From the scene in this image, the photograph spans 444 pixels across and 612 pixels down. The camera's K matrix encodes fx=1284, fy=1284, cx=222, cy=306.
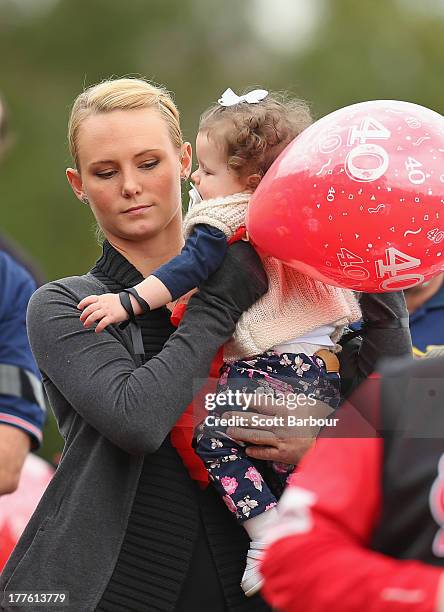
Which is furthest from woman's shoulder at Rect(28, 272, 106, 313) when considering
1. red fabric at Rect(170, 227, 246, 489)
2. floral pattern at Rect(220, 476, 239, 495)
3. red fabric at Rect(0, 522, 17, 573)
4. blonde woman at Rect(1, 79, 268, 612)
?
red fabric at Rect(0, 522, 17, 573)

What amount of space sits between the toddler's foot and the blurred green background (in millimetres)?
12522

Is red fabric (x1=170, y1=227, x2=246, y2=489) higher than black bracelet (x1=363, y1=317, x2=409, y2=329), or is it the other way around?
black bracelet (x1=363, y1=317, x2=409, y2=329)

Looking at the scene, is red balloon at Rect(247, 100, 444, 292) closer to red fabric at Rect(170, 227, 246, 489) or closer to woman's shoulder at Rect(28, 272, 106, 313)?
red fabric at Rect(170, 227, 246, 489)

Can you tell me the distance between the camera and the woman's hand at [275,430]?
2.65 metres

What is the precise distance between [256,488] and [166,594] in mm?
284

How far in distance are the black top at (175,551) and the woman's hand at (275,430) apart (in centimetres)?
17

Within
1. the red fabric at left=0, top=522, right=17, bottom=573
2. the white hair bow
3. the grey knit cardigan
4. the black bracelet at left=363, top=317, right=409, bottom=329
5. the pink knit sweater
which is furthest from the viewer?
the red fabric at left=0, top=522, right=17, bottom=573

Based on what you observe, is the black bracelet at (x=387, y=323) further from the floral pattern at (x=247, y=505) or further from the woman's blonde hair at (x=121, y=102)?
the woman's blonde hair at (x=121, y=102)

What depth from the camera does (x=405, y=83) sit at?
1875cm

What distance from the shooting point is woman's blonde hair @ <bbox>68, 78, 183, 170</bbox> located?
116 inches

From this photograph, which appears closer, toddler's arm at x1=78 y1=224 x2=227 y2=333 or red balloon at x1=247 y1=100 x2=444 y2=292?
red balloon at x1=247 y1=100 x2=444 y2=292

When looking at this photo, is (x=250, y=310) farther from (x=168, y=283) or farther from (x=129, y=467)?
(x=129, y=467)

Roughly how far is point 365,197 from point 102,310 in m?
0.59

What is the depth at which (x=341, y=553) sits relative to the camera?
1.87 metres
